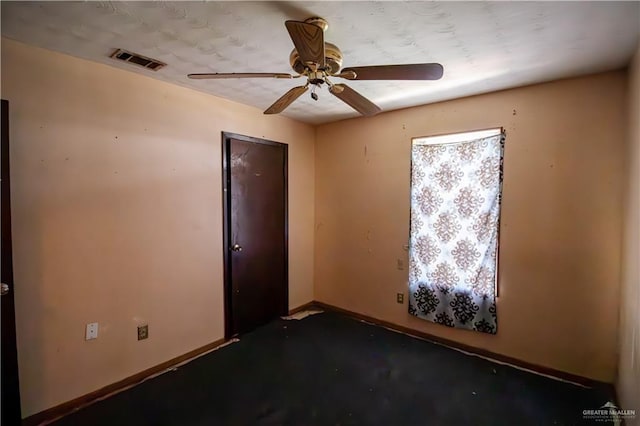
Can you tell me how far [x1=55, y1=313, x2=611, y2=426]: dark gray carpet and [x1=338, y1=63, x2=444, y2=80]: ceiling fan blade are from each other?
210 centimetres

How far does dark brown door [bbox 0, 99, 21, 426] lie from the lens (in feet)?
5.69

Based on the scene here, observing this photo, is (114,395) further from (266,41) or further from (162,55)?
(266,41)

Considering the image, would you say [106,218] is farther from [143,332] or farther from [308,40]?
[308,40]

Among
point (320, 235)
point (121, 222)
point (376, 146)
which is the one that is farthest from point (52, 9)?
point (320, 235)

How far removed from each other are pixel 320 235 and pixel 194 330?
1851mm

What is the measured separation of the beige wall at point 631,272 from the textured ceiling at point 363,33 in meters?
0.42

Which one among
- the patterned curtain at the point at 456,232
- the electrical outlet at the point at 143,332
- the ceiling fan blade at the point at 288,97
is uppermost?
the ceiling fan blade at the point at 288,97

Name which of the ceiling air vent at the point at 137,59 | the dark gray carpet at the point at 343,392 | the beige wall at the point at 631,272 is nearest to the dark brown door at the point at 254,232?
the dark gray carpet at the point at 343,392

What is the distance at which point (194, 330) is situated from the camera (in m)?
2.82

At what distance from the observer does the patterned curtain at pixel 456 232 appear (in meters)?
2.75

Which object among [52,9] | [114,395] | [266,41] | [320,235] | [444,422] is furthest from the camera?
[320,235]

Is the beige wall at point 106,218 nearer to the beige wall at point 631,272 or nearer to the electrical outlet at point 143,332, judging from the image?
the electrical outlet at point 143,332

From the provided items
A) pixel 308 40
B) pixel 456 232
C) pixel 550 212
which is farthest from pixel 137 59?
pixel 550 212

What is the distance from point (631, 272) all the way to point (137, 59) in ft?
11.3
